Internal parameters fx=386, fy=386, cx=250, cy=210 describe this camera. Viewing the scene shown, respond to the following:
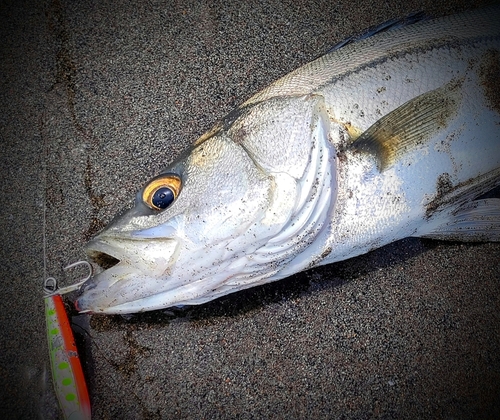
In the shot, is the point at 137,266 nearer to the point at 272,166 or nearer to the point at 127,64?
the point at 272,166

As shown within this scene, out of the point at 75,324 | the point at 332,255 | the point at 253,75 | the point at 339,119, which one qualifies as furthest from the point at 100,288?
the point at 253,75

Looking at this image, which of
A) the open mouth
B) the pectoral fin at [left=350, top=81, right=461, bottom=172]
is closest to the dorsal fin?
the pectoral fin at [left=350, top=81, right=461, bottom=172]

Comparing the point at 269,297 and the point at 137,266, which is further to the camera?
the point at 269,297

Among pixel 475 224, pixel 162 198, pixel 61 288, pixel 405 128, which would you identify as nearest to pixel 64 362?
pixel 61 288

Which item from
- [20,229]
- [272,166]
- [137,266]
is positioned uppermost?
[20,229]

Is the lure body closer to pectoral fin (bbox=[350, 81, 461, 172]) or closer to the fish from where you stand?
the fish

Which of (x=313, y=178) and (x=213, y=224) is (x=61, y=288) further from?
(x=313, y=178)
